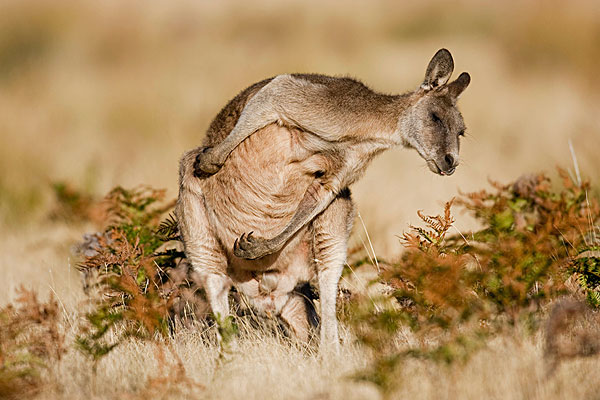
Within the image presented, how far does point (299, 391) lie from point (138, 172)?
6.64 meters

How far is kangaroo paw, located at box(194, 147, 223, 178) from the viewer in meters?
4.68

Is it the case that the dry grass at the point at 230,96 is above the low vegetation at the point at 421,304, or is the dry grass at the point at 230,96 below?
above

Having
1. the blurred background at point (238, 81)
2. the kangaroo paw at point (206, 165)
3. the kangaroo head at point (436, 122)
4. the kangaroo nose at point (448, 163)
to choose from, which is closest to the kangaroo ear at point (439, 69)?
the kangaroo head at point (436, 122)

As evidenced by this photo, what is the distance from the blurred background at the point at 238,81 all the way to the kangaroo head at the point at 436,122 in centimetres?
265

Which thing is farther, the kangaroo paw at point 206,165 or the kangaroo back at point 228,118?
the kangaroo back at point 228,118

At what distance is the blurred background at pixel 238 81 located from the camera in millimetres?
9281

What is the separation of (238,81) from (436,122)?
9.19m

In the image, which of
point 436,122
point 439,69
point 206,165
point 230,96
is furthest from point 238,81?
point 436,122

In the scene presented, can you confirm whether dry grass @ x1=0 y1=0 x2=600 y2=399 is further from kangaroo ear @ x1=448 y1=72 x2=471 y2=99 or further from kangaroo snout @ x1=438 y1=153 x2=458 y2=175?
kangaroo snout @ x1=438 y1=153 x2=458 y2=175

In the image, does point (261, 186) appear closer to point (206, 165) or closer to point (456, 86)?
point (206, 165)

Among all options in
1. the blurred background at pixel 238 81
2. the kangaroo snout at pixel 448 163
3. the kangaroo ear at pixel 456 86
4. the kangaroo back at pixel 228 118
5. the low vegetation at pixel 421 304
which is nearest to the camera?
the low vegetation at pixel 421 304

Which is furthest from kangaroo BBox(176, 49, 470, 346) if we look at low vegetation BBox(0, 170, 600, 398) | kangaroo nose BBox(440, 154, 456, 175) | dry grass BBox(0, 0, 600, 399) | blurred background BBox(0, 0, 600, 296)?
blurred background BBox(0, 0, 600, 296)

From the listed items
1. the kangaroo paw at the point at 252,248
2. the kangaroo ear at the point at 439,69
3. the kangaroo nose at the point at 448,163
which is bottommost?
the kangaroo paw at the point at 252,248

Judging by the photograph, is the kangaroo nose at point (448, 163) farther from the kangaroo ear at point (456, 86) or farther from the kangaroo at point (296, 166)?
the kangaroo ear at point (456, 86)
